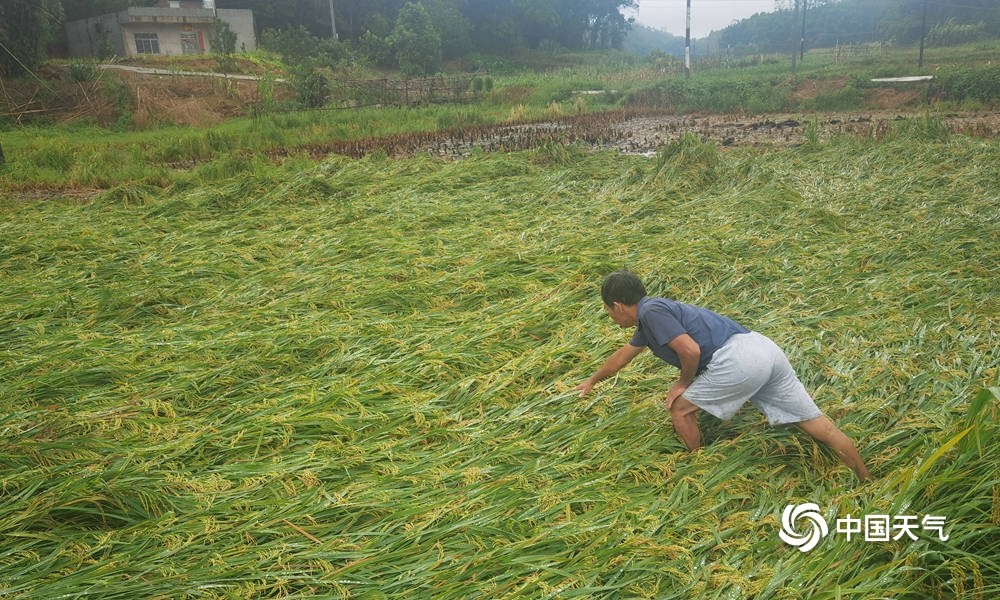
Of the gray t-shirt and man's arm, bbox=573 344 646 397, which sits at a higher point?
the gray t-shirt

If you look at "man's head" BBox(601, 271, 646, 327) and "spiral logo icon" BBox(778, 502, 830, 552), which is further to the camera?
"man's head" BBox(601, 271, 646, 327)

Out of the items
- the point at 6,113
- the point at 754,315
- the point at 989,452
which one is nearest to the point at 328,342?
the point at 754,315

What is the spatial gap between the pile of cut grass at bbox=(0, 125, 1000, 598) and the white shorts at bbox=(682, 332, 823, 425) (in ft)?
0.58

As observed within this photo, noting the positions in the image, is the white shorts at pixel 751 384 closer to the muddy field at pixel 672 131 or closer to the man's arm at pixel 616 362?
the man's arm at pixel 616 362

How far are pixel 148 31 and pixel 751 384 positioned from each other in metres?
37.9

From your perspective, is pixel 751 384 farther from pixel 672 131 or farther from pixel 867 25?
pixel 867 25

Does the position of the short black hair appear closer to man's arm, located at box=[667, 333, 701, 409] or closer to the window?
man's arm, located at box=[667, 333, 701, 409]

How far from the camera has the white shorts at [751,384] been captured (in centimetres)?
259

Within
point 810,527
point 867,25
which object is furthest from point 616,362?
point 867,25

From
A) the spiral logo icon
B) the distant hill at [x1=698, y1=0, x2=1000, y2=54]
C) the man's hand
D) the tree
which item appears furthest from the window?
the spiral logo icon

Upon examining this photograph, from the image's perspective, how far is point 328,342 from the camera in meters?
3.96

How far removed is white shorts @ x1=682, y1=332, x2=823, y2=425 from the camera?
259 centimetres

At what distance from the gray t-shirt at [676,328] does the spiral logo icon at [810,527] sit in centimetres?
67

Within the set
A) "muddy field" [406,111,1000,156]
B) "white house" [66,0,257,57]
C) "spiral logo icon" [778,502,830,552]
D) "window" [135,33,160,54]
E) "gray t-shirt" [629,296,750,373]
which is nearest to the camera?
"spiral logo icon" [778,502,830,552]
